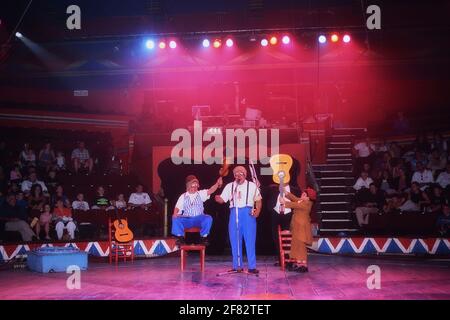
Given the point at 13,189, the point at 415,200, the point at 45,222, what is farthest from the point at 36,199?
the point at 415,200

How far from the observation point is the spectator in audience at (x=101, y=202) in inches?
507

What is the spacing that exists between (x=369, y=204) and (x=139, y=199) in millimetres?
5441

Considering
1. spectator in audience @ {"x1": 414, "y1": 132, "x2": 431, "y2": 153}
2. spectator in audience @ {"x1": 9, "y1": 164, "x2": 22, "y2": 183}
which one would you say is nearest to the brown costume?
spectator in audience @ {"x1": 414, "y1": 132, "x2": 431, "y2": 153}

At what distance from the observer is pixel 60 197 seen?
12.6 m

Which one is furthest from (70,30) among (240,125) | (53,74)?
(240,125)

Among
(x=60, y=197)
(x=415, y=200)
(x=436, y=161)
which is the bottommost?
(x=415, y=200)

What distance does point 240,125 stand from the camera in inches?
587

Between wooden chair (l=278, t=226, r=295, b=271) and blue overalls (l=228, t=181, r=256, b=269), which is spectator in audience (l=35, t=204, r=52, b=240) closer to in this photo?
blue overalls (l=228, t=181, r=256, b=269)

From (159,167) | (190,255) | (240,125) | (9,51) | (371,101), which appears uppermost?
(9,51)

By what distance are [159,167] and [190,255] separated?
268 centimetres

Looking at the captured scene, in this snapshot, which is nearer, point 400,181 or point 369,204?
point 369,204

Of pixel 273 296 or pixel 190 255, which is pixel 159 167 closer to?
pixel 190 255

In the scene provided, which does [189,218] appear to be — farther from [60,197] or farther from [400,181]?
[400,181]

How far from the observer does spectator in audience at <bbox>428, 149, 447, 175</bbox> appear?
1384 centimetres
